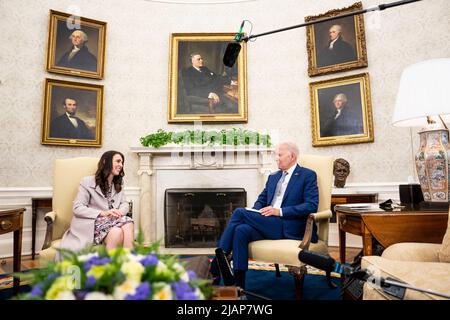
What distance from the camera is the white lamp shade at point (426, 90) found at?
89.8 inches

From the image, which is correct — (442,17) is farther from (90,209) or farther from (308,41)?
(90,209)

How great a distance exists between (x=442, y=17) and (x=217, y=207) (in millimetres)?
4616

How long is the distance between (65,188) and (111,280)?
2.59m

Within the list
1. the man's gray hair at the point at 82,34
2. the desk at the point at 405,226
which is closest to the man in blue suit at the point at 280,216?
the desk at the point at 405,226

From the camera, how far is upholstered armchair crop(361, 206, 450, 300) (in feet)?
4.10

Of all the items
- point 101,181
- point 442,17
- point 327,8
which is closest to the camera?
point 101,181

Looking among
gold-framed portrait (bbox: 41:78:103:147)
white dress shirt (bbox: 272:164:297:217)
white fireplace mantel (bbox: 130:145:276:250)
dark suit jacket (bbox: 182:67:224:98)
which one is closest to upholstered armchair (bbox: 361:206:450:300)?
white dress shirt (bbox: 272:164:297:217)

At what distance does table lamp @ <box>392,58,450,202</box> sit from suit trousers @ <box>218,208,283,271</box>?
1300mm

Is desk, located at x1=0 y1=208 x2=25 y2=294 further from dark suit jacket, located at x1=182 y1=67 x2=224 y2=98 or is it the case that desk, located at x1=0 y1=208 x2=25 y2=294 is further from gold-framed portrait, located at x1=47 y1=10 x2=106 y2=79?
dark suit jacket, located at x1=182 y1=67 x2=224 y2=98

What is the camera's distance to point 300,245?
2420 mm

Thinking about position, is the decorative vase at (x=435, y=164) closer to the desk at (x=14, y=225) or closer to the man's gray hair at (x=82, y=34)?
the desk at (x=14, y=225)

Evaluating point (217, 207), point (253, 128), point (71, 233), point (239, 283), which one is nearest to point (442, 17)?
point (253, 128)

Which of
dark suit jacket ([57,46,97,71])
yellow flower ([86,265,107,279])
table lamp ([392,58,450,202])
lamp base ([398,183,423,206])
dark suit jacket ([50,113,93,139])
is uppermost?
dark suit jacket ([57,46,97,71])
